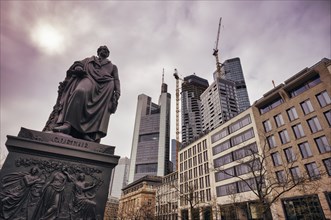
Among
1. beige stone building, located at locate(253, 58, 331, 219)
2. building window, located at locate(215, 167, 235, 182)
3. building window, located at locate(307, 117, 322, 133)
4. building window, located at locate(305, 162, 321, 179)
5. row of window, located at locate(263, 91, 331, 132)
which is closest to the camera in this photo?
beige stone building, located at locate(253, 58, 331, 219)

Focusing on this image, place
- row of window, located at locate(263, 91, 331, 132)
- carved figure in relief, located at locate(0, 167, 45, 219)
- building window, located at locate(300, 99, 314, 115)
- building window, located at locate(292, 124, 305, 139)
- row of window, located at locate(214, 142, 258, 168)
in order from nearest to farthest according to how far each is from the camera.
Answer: carved figure in relief, located at locate(0, 167, 45, 219) → row of window, located at locate(263, 91, 331, 132) → building window, located at locate(300, 99, 314, 115) → building window, located at locate(292, 124, 305, 139) → row of window, located at locate(214, 142, 258, 168)

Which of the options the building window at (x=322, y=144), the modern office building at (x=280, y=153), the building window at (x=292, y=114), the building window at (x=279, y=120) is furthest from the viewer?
the building window at (x=279, y=120)

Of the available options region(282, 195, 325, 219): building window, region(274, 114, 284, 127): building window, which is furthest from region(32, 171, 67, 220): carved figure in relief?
region(274, 114, 284, 127): building window

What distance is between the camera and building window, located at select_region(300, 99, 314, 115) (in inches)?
1298

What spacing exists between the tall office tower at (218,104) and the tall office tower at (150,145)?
30446mm

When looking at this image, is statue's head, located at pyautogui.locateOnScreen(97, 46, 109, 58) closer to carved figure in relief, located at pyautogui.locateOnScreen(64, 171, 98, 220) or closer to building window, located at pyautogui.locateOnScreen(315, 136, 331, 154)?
carved figure in relief, located at pyautogui.locateOnScreen(64, 171, 98, 220)

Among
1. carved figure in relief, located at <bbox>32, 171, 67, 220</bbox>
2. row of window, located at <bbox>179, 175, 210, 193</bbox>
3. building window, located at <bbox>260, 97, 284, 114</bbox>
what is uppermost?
building window, located at <bbox>260, 97, 284, 114</bbox>

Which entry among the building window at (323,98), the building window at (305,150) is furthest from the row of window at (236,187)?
the building window at (323,98)

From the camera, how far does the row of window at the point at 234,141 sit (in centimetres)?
4250

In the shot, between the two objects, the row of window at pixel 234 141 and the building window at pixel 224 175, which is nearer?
the row of window at pixel 234 141

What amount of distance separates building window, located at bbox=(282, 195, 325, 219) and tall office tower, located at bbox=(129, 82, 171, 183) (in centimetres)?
9710

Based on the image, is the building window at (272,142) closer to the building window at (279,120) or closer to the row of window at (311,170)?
the building window at (279,120)

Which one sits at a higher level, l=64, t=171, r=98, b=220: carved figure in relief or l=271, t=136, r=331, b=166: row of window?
l=271, t=136, r=331, b=166: row of window

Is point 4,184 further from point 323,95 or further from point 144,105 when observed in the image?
point 144,105
